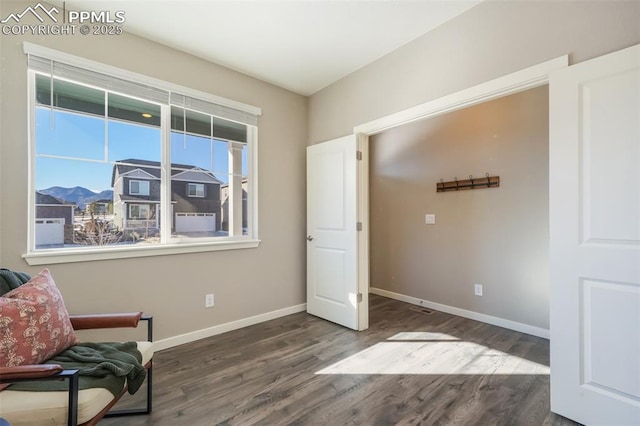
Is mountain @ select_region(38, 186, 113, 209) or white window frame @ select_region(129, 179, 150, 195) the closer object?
mountain @ select_region(38, 186, 113, 209)

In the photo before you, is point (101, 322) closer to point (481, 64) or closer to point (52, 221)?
point (52, 221)

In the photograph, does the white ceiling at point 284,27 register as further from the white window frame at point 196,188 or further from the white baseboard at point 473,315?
the white baseboard at point 473,315

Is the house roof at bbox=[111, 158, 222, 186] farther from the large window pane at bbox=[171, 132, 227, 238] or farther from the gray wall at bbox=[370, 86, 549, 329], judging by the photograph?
the gray wall at bbox=[370, 86, 549, 329]

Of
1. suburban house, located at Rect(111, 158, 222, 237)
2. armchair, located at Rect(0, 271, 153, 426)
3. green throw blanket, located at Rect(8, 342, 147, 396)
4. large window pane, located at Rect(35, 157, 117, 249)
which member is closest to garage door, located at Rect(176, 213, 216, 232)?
suburban house, located at Rect(111, 158, 222, 237)

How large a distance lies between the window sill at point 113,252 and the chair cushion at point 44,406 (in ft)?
3.61

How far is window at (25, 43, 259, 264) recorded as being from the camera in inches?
81.6

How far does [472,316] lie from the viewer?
3.23 meters

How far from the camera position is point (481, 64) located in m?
2.04

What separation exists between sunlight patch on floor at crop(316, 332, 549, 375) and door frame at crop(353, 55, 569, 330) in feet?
1.77

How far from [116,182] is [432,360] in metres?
2.98

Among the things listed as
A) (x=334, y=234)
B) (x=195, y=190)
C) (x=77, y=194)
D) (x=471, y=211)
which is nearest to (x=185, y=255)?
(x=195, y=190)

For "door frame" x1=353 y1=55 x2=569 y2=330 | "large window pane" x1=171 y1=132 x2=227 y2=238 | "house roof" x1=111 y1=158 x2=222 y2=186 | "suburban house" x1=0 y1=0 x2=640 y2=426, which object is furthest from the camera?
"large window pane" x1=171 y1=132 x2=227 y2=238

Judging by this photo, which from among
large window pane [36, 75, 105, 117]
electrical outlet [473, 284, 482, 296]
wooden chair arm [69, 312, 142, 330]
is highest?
large window pane [36, 75, 105, 117]

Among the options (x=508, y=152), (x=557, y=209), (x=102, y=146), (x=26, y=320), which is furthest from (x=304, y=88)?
(x=26, y=320)
